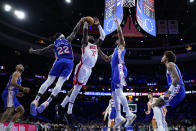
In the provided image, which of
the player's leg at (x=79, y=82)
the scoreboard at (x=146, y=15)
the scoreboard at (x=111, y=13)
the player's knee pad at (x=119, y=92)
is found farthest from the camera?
the scoreboard at (x=146, y=15)

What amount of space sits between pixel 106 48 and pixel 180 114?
16.9 m

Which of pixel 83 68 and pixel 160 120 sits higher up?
pixel 83 68

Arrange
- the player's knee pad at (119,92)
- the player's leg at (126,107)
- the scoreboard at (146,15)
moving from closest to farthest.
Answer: the player's leg at (126,107) → the player's knee pad at (119,92) → the scoreboard at (146,15)

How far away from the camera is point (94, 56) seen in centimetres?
547

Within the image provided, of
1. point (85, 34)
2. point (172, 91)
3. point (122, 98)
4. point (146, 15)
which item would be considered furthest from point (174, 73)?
point (146, 15)

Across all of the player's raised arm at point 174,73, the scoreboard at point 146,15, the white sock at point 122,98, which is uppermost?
the scoreboard at point 146,15

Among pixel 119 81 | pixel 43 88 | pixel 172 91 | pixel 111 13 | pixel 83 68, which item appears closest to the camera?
pixel 172 91

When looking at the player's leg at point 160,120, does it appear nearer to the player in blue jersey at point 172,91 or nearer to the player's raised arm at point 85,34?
the player in blue jersey at point 172,91

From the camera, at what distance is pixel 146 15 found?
9.75 m

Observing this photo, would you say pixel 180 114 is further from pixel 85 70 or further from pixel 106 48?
pixel 85 70

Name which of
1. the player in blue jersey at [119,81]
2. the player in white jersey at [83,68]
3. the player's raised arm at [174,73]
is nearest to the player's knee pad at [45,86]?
the player in white jersey at [83,68]

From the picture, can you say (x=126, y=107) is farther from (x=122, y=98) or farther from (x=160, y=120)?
(x=160, y=120)

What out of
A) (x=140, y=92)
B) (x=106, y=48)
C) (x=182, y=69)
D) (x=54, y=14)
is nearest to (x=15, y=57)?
(x=54, y=14)

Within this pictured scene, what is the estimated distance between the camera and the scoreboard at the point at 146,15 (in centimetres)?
928
